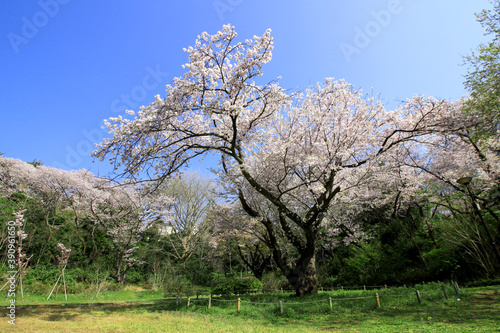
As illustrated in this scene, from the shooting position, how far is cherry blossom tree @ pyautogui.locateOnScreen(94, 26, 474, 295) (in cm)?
745

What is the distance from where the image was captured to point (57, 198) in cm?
1900

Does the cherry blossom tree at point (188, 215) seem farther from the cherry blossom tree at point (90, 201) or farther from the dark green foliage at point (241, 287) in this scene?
the dark green foliage at point (241, 287)

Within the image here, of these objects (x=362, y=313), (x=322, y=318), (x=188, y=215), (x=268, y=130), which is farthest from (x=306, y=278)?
(x=188, y=215)

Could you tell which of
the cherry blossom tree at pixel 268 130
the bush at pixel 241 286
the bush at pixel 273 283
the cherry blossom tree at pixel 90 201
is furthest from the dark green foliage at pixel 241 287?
the cherry blossom tree at pixel 90 201

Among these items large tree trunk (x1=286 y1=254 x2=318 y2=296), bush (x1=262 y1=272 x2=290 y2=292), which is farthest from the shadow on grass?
bush (x1=262 y1=272 x2=290 y2=292)

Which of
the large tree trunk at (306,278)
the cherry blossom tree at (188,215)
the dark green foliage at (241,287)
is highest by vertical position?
the cherry blossom tree at (188,215)

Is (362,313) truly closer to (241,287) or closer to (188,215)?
(241,287)

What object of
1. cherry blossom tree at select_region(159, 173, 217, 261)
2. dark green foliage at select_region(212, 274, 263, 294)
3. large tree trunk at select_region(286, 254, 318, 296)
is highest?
cherry blossom tree at select_region(159, 173, 217, 261)

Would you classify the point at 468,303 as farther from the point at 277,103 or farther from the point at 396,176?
the point at 277,103

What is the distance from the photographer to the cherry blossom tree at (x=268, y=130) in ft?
24.5

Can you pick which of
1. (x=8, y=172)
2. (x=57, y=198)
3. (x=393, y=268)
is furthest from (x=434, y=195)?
(x=8, y=172)

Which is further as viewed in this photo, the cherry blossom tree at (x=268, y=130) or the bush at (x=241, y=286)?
the bush at (x=241, y=286)

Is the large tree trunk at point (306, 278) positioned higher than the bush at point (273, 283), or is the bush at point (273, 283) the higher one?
the large tree trunk at point (306, 278)

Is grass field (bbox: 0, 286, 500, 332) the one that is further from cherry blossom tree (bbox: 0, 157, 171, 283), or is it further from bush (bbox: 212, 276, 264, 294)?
cherry blossom tree (bbox: 0, 157, 171, 283)
